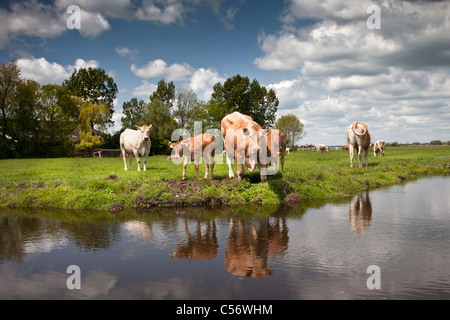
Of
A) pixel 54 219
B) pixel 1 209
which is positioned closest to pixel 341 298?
pixel 54 219

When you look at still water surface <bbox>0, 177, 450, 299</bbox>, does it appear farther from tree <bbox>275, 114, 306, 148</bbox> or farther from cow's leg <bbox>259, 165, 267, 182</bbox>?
tree <bbox>275, 114, 306, 148</bbox>

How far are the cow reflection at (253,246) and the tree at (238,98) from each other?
49621 mm

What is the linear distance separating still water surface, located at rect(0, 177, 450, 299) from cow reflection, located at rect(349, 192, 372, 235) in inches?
1.8

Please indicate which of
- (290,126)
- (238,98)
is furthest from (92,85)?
(290,126)

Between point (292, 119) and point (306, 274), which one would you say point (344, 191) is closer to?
point (306, 274)

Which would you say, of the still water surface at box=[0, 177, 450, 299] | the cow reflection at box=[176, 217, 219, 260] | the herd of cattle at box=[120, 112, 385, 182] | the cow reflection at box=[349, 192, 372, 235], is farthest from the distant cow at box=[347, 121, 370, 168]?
the cow reflection at box=[176, 217, 219, 260]

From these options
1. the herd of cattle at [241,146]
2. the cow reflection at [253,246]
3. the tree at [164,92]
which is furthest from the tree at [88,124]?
the cow reflection at [253,246]

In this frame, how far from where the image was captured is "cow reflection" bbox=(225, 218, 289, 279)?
5254 mm

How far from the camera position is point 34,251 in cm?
648

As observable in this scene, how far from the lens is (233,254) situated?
5.99 metres

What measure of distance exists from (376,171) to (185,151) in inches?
421

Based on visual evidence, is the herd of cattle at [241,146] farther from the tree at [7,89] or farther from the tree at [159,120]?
the tree at [159,120]

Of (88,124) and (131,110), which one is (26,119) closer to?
(88,124)

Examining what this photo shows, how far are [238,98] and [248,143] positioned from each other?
49.3 m
